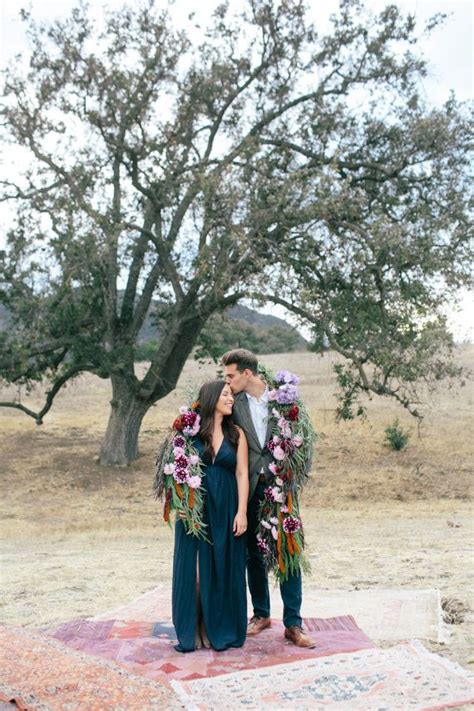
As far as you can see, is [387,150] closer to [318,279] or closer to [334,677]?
[318,279]

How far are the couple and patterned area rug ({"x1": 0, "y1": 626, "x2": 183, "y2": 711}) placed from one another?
76 centimetres

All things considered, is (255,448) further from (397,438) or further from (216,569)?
(397,438)

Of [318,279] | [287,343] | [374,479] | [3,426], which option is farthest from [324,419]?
[287,343]

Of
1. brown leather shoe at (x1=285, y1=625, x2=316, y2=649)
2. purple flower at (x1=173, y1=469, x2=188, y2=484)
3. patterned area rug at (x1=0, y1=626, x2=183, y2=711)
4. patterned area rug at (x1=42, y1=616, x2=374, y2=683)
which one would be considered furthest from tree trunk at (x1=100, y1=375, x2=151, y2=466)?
patterned area rug at (x1=0, y1=626, x2=183, y2=711)

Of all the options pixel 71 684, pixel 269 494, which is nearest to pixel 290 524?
pixel 269 494

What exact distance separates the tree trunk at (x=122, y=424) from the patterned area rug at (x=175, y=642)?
14.4 m

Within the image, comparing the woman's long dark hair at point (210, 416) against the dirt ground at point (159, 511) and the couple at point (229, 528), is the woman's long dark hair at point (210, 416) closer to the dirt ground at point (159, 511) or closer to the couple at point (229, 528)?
the couple at point (229, 528)

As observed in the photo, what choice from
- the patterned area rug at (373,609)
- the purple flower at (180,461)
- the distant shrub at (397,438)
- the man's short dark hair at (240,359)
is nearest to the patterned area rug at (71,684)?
the purple flower at (180,461)

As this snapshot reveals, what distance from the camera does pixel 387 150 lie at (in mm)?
19875

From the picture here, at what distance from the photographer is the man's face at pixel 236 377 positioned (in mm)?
5465

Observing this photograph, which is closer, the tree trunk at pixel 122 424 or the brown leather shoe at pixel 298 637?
the brown leather shoe at pixel 298 637

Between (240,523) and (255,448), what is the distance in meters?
0.50

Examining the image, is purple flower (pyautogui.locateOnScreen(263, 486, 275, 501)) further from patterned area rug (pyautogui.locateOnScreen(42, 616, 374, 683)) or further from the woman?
patterned area rug (pyautogui.locateOnScreen(42, 616, 374, 683))

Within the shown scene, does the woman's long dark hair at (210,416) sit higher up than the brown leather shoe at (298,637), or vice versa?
the woman's long dark hair at (210,416)
